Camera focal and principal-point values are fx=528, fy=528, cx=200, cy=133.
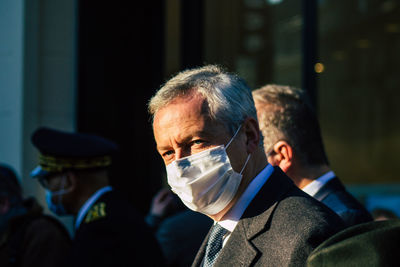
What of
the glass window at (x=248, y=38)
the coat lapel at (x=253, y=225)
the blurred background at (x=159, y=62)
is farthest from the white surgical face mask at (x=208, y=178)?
the glass window at (x=248, y=38)

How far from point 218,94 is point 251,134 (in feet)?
0.68

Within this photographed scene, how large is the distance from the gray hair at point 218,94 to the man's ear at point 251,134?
21mm

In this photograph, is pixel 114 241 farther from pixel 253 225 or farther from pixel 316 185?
pixel 253 225

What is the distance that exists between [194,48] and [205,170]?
423 centimetres

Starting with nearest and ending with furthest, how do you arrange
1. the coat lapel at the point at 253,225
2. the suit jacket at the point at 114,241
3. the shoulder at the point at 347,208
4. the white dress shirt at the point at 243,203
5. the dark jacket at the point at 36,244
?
the coat lapel at the point at 253,225, the white dress shirt at the point at 243,203, the shoulder at the point at 347,208, the suit jacket at the point at 114,241, the dark jacket at the point at 36,244

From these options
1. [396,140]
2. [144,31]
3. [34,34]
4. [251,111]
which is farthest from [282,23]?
[251,111]

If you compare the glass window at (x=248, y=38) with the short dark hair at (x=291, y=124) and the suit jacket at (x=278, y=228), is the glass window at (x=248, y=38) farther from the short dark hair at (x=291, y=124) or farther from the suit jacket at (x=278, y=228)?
the suit jacket at (x=278, y=228)

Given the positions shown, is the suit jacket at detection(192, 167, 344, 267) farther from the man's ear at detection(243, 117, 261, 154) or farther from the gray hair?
the gray hair

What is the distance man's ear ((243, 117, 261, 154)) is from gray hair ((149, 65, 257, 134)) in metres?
0.02

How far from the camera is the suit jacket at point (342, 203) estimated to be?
228cm

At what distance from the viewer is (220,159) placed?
6.18 ft

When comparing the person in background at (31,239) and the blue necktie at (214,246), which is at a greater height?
the blue necktie at (214,246)

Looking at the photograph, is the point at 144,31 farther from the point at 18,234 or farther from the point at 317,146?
the point at 317,146

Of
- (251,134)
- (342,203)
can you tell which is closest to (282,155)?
(342,203)
